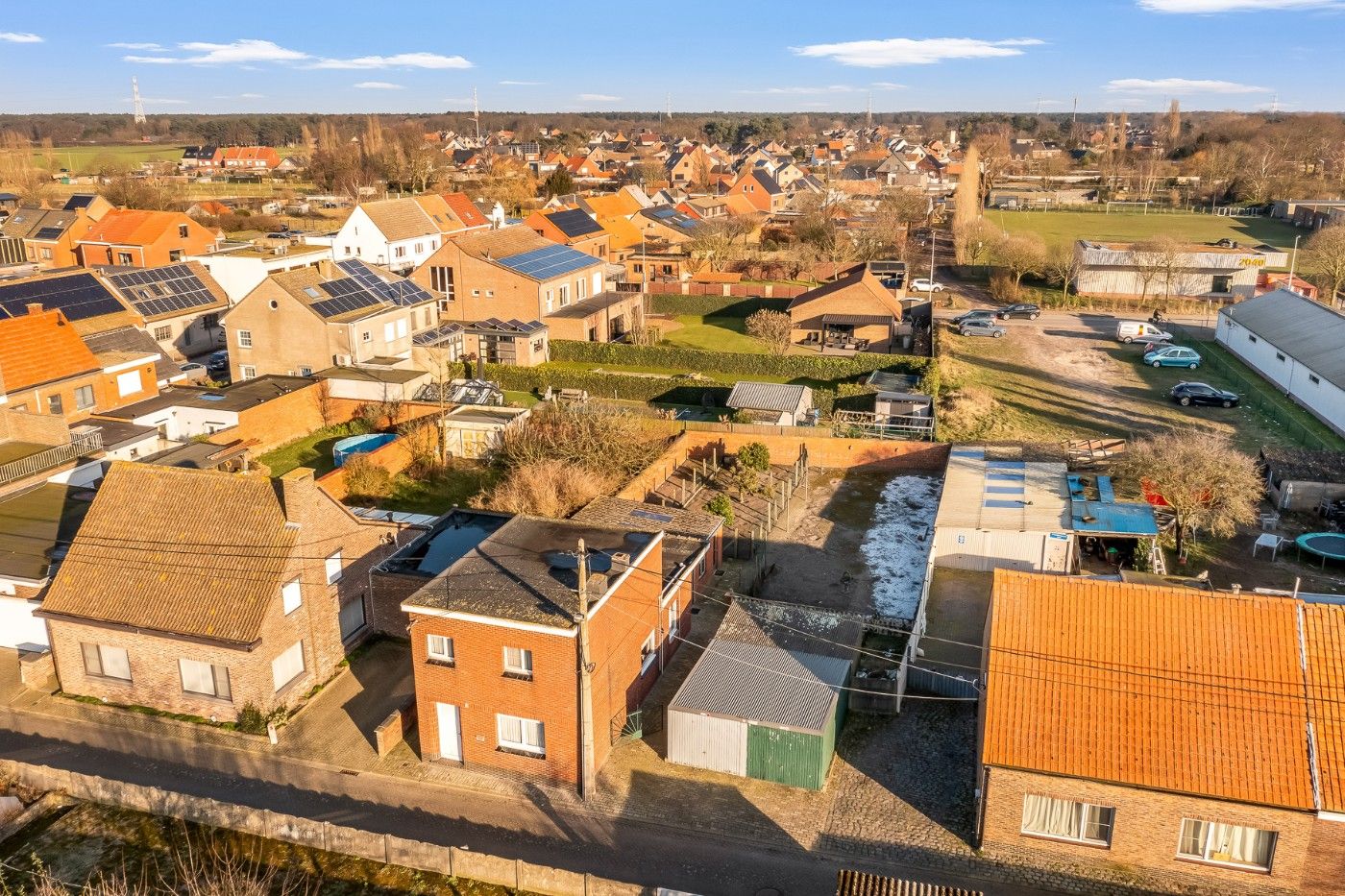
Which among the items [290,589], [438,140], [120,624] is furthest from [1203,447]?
[438,140]

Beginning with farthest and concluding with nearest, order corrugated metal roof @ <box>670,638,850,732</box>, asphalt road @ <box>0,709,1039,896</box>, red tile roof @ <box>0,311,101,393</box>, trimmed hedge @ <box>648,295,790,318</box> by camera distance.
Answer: trimmed hedge @ <box>648,295,790,318</box> < red tile roof @ <box>0,311,101,393</box> < corrugated metal roof @ <box>670,638,850,732</box> < asphalt road @ <box>0,709,1039,896</box>

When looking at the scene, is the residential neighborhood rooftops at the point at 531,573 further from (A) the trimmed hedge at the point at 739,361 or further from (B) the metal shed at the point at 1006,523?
(A) the trimmed hedge at the point at 739,361

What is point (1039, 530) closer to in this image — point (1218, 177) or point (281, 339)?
point (281, 339)

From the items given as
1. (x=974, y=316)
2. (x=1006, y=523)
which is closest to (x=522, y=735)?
(x=1006, y=523)

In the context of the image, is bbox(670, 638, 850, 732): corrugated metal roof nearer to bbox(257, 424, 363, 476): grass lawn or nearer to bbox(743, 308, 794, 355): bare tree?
bbox(257, 424, 363, 476): grass lawn

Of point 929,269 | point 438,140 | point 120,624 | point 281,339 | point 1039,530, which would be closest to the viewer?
point 120,624

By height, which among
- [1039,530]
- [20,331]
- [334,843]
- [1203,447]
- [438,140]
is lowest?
[334,843]

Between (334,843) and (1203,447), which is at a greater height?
(1203,447)

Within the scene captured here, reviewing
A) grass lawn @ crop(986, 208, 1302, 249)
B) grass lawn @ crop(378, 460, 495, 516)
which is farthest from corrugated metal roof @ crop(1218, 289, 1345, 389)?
grass lawn @ crop(986, 208, 1302, 249)
